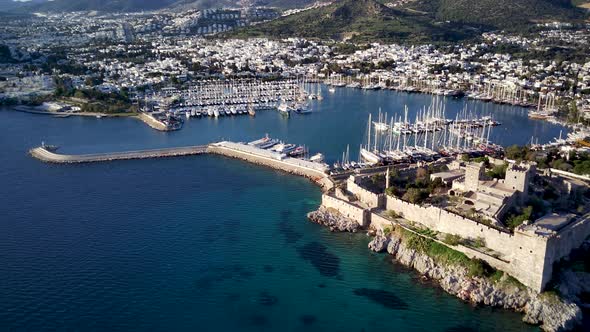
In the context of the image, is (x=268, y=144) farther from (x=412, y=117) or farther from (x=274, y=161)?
(x=412, y=117)

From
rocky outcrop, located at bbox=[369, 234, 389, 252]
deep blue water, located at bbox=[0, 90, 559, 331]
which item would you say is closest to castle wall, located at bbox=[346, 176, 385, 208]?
deep blue water, located at bbox=[0, 90, 559, 331]

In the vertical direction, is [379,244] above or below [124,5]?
below

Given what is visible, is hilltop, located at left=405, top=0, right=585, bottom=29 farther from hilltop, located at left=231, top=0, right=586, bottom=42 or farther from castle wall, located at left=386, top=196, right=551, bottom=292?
castle wall, located at left=386, top=196, right=551, bottom=292

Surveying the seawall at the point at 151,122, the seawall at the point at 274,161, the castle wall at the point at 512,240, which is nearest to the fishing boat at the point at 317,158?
the seawall at the point at 274,161

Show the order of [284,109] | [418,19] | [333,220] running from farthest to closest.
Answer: [418,19] < [284,109] < [333,220]

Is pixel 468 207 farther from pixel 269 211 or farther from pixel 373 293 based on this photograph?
pixel 269 211

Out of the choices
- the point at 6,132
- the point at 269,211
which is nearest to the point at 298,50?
the point at 6,132

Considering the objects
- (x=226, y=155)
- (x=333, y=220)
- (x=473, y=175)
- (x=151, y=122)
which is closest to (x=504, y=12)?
(x=151, y=122)

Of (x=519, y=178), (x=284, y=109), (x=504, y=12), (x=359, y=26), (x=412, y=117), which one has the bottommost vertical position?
(x=412, y=117)
